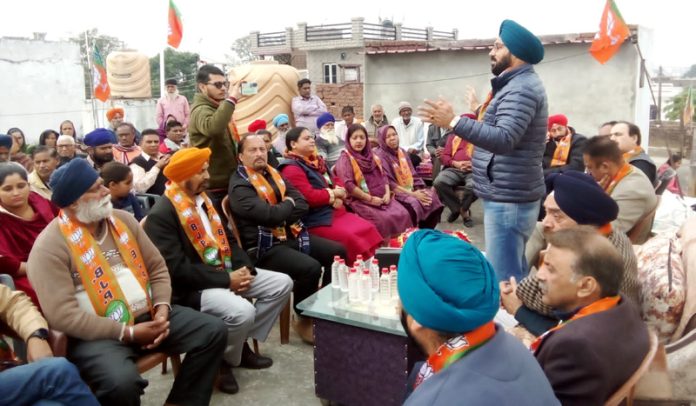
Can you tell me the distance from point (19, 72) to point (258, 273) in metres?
18.5

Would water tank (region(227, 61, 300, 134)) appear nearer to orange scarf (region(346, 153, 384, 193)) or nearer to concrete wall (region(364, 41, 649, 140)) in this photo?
concrete wall (region(364, 41, 649, 140))

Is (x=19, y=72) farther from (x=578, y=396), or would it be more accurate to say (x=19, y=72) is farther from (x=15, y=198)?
(x=578, y=396)

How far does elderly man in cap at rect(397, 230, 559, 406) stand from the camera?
141 cm

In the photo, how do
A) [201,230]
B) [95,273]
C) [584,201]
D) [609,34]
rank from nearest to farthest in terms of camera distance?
[584,201] < [95,273] < [201,230] < [609,34]

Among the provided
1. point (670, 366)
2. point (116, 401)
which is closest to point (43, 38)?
point (116, 401)

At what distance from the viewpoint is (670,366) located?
103 inches

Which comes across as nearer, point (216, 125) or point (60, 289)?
point (60, 289)

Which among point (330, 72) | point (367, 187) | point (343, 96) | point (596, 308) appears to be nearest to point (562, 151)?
point (367, 187)

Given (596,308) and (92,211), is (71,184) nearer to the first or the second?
(92,211)

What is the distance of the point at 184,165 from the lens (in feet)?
11.7

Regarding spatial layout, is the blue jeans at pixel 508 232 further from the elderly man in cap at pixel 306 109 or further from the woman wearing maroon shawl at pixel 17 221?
the elderly man in cap at pixel 306 109

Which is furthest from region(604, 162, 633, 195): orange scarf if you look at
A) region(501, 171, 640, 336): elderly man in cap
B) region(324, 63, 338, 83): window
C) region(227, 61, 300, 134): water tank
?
region(324, 63, 338, 83): window

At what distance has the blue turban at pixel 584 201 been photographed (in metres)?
2.73

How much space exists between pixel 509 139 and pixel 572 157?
4.07 m
